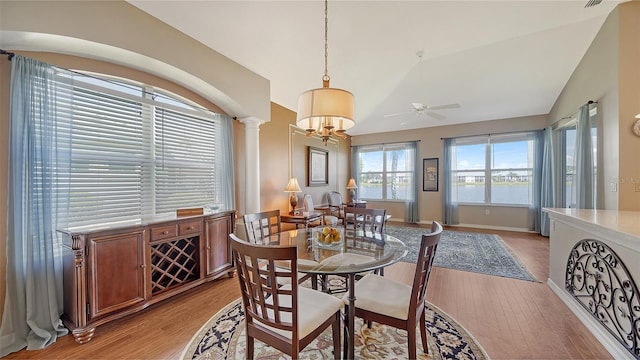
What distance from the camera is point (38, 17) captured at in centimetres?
188

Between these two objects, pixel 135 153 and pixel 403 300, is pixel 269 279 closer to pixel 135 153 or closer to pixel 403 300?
pixel 403 300

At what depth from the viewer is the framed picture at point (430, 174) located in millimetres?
6848

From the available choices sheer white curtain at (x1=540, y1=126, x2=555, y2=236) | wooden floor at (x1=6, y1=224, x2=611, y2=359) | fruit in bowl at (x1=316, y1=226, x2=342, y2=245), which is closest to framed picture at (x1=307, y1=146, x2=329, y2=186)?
wooden floor at (x1=6, y1=224, x2=611, y2=359)

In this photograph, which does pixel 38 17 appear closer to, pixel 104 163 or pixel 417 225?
pixel 104 163

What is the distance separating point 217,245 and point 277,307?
81.5 inches

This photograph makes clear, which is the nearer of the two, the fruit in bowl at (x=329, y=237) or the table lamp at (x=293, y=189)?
the fruit in bowl at (x=329, y=237)

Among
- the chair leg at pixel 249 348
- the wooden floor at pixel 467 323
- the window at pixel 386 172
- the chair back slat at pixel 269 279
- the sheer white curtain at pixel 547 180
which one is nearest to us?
the chair back slat at pixel 269 279

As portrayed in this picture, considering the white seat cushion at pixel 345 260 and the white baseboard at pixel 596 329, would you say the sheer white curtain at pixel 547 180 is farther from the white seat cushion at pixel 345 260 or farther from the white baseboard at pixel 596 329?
the white seat cushion at pixel 345 260

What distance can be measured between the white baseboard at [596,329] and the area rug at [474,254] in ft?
2.08

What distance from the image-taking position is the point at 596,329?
2059 mm

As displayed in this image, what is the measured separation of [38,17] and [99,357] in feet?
8.49

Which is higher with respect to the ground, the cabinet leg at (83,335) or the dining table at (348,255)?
the dining table at (348,255)

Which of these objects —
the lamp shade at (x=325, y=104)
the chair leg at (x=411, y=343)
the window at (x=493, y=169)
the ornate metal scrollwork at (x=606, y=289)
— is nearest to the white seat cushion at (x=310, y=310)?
the chair leg at (x=411, y=343)

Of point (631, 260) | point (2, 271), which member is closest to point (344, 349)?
point (631, 260)
